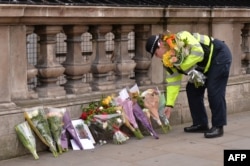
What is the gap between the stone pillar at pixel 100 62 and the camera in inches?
299

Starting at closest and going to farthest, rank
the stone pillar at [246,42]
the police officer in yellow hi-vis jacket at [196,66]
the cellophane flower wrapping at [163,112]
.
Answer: the police officer in yellow hi-vis jacket at [196,66]
the cellophane flower wrapping at [163,112]
the stone pillar at [246,42]

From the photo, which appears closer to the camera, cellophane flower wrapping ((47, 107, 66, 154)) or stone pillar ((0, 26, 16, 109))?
stone pillar ((0, 26, 16, 109))

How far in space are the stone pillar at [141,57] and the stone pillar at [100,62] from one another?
2.19ft

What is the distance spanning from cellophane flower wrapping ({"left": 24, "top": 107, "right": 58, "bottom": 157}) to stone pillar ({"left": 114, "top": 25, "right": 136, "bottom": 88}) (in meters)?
1.57

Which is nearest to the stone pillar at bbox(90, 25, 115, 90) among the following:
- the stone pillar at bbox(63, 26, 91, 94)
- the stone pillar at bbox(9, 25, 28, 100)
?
the stone pillar at bbox(63, 26, 91, 94)

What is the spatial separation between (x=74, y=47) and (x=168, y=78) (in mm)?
1319

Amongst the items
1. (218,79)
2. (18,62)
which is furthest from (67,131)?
(218,79)

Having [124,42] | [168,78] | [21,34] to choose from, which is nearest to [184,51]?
[168,78]

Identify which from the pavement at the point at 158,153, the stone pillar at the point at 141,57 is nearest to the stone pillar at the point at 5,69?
the pavement at the point at 158,153

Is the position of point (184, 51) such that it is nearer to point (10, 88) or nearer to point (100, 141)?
point (100, 141)

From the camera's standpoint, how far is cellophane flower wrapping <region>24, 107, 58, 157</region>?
658 cm

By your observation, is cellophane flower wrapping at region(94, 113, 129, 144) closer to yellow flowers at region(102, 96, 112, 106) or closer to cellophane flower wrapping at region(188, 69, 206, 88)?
yellow flowers at region(102, 96, 112, 106)

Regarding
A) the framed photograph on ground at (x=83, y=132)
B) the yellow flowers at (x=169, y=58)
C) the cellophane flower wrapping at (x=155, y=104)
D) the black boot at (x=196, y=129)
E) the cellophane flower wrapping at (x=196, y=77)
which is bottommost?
the black boot at (x=196, y=129)

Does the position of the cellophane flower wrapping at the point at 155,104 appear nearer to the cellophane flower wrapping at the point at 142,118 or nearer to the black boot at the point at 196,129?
the cellophane flower wrapping at the point at 142,118
